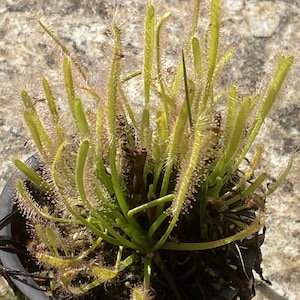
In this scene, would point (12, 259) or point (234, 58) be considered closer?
point (12, 259)

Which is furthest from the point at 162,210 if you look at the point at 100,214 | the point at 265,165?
the point at 265,165

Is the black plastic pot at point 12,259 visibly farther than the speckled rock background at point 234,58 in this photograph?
No

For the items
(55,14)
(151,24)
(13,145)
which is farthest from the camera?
(55,14)

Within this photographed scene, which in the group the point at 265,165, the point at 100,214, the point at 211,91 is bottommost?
the point at 265,165

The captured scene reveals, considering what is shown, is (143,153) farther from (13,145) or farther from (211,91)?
(13,145)
